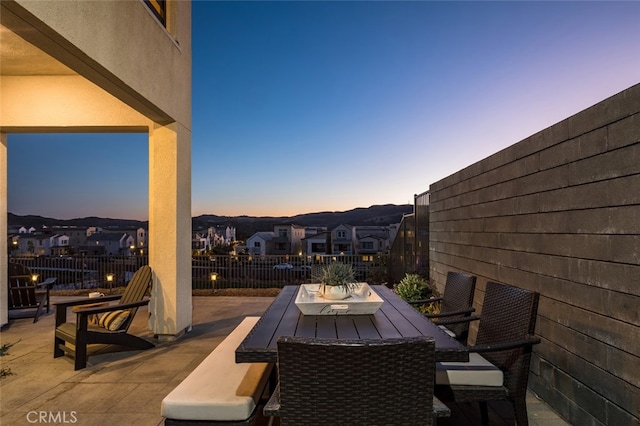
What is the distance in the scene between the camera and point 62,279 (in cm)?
842

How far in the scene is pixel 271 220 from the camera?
25.3 meters

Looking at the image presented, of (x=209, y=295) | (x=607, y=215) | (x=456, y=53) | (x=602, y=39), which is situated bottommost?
(x=209, y=295)

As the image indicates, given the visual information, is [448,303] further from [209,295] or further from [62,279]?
[62,279]

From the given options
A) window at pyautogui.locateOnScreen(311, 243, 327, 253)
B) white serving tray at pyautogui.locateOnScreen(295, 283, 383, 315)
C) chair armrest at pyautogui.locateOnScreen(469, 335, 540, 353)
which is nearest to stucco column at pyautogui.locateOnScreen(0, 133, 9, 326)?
white serving tray at pyautogui.locateOnScreen(295, 283, 383, 315)

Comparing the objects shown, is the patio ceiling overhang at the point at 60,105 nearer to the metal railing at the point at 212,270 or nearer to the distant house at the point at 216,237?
the metal railing at the point at 212,270

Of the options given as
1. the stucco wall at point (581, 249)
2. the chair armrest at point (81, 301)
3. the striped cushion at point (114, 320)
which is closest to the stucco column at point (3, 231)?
the chair armrest at point (81, 301)

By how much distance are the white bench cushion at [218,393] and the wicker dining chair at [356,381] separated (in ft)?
1.65

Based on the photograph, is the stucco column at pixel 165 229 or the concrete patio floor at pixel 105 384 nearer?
the concrete patio floor at pixel 105 384

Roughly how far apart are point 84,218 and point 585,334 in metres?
17.2

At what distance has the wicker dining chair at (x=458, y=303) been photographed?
291 cm

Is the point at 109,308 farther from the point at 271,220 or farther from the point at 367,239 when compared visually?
the point at 271,220

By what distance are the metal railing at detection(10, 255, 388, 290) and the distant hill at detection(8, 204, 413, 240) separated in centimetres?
522

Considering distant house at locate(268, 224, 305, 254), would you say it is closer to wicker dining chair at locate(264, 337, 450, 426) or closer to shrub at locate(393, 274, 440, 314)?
shrub at locate(393, 274, 440, 314)

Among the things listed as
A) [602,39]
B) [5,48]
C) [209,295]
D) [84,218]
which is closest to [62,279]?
[209,295]
